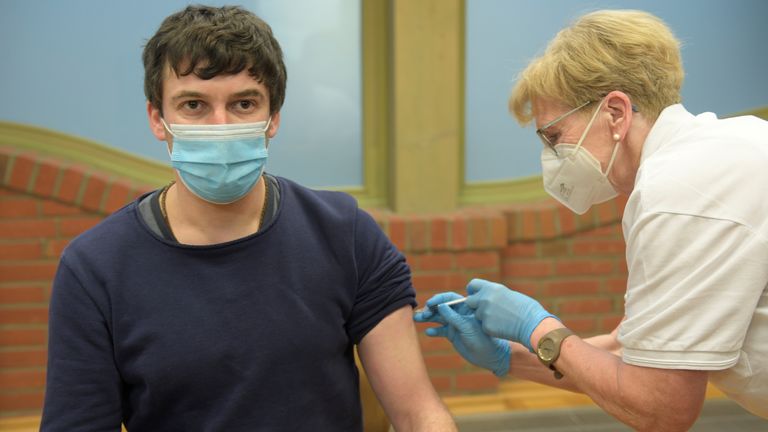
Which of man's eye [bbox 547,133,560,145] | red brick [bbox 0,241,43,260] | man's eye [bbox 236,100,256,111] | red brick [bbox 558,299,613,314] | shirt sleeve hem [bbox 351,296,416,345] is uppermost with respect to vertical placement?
man's eye [bbox 236,100,256,111]

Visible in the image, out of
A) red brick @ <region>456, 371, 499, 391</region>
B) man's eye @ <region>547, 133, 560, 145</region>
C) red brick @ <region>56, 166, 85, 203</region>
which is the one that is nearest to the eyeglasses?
man's eye @ <region>547, 133, 560, 145</region>

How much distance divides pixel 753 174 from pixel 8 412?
2930 mm

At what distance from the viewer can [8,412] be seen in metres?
3.09

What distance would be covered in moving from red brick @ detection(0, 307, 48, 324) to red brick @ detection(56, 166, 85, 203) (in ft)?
1.51

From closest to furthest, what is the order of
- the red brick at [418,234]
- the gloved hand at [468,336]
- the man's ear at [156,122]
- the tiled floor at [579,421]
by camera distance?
1. the man's ear at [156,122]
2. the gloved hand at [468,336]
3. the tiled floor at [579,421]
4. the red brick at [418,234]

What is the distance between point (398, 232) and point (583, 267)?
2.83 feet

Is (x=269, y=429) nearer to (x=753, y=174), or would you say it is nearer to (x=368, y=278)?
(x=368, y=278)

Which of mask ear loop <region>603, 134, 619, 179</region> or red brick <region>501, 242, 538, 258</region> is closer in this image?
mask ear loop <region>603, 134, 619, 179</region>

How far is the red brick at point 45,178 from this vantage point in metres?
2.97

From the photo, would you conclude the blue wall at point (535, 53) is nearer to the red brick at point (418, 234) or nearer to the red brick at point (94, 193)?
the red brick at point (418, 234)

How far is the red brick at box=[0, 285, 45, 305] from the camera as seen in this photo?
3.00 metres

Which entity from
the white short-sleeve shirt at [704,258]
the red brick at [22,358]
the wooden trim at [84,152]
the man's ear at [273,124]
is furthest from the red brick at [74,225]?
the white short-sleeve shirt at [704,258]

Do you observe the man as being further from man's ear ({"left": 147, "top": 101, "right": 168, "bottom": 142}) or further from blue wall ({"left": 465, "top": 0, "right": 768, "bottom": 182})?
blue wall ({"left": 465, "top": 0, "right": 768, "bottom": 182})

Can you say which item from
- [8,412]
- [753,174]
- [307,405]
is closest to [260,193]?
[307,405]
